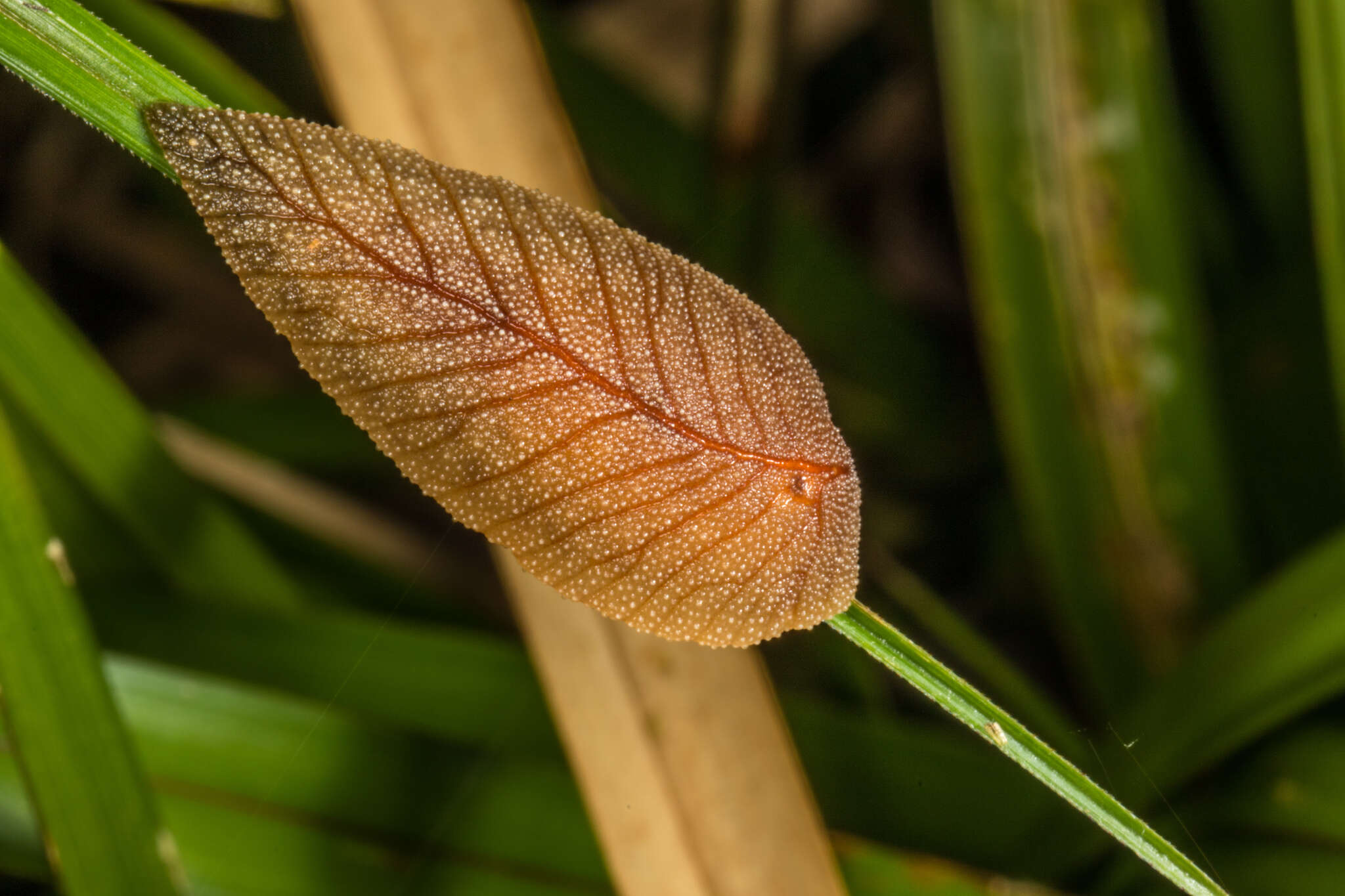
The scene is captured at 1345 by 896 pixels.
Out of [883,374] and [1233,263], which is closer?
[1233,263]

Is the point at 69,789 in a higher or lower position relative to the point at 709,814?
lower

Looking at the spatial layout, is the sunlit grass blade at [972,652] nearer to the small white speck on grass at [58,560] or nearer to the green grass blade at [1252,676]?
the green grass blade at [1252,676]

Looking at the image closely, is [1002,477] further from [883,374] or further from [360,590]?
[360,590]

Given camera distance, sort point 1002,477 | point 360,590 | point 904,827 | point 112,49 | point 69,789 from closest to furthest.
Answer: point 112,49 → point 69,789 → point 904,827 → point 360,590 → point 1002,477

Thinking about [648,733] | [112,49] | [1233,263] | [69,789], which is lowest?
[69,789]

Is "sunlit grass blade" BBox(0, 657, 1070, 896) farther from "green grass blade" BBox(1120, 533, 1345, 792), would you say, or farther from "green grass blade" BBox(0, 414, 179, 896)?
"green grass blade" BBox(1120, 533, 1345, 792)

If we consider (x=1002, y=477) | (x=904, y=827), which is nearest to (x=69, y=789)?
(x=904, y=827)
